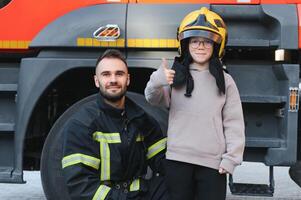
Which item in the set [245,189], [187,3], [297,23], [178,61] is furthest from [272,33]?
[245,189]

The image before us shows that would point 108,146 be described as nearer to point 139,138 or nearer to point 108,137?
point 108,137

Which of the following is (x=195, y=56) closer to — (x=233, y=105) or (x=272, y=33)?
(x=233, y=105)

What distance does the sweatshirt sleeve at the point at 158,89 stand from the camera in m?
2.47

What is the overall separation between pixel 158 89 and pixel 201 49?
0.31 metres

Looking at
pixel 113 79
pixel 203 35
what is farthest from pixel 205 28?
pixel 113 79

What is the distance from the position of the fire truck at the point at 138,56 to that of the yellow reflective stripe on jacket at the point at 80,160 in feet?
2.76

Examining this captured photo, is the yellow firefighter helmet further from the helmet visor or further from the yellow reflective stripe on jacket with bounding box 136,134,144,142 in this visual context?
the yellow reflective stripe on jacket with bounding box 136,134,144,142

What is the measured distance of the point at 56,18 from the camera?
10.5 feet

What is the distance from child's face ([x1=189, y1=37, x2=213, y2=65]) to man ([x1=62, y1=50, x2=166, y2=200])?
38cm

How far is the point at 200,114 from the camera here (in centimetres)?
249

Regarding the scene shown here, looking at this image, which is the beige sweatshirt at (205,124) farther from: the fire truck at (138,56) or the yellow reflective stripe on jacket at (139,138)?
the fire truck at (138,56)

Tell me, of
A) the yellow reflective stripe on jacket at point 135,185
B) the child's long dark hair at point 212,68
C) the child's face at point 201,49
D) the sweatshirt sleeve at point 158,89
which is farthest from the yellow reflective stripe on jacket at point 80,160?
the child's face at point 201,49

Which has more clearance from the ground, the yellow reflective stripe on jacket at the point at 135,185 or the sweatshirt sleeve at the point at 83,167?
the sweatshirt sleeve at the point at 83,167

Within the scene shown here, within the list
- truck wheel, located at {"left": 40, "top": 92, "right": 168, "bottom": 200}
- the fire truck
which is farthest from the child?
truck wheel, located at {"left": 40, "top": 92, "right": 168, "bottom": 200}
